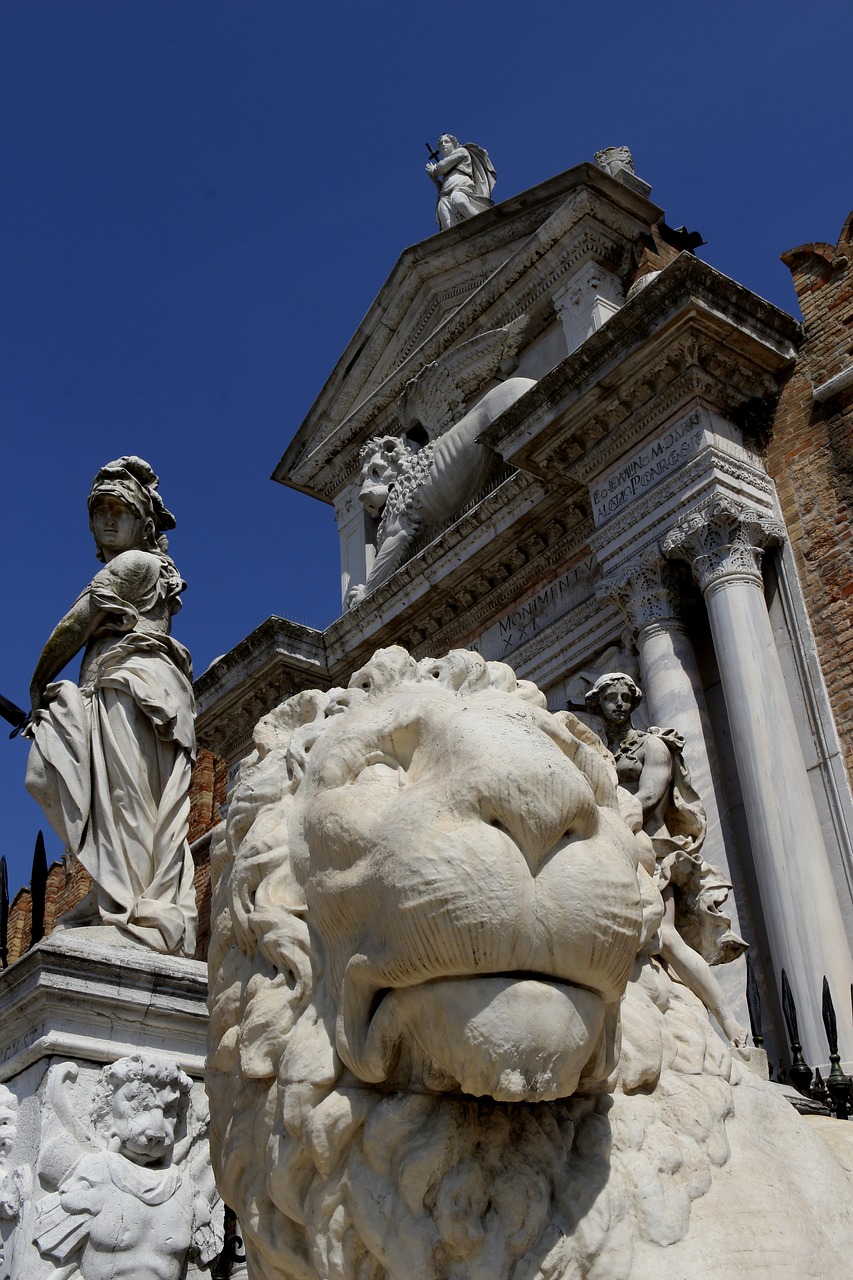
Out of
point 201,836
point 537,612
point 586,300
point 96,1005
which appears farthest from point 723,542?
point 201,836

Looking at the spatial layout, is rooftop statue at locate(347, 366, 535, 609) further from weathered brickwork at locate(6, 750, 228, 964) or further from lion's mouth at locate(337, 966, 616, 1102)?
lion's mouth at locate(337, 966, 616, 1102)

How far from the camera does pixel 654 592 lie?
852 centimetres

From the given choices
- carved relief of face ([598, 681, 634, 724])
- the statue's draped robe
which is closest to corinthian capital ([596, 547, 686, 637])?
carved relief of face ([598, 681, 634, 724])

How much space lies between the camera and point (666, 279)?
827 centimetres

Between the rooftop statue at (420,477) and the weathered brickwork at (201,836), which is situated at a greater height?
the rooftop statue at (420,477)

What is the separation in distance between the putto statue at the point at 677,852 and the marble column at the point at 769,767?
132 cm

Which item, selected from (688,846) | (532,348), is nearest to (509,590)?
(532,348)

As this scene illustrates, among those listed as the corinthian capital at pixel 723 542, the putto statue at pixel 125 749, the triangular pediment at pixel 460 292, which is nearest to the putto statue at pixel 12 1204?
the putto statue at pixel 125 749

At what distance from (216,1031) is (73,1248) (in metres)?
1.16

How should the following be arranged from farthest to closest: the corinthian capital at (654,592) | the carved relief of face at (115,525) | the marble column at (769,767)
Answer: the corinthian capital at (654,592)
the marble column at (769,767)
the carved relief of face at (115,525)

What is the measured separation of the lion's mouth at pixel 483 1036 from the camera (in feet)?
4.80

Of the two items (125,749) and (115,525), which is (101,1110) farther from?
(115,525)

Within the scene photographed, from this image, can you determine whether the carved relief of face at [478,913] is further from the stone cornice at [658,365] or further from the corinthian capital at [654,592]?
the stone cornice at [658,365]

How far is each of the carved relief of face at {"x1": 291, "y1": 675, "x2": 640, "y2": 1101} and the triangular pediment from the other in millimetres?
10230
